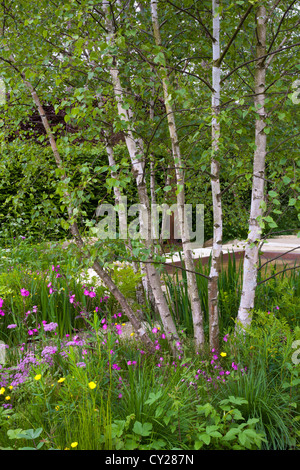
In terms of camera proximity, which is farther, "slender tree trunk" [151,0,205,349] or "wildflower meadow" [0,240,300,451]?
"slender tree trunk" [151,0,205,349]

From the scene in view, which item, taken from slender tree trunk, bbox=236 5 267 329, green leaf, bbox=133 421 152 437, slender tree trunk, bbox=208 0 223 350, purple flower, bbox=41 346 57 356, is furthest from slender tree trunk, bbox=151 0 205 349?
green leaf, bbox=133 421 152 437

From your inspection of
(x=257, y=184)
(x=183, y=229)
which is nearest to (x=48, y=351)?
(x=183, y=229)

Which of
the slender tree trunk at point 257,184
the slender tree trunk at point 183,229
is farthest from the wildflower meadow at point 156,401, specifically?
the slender tree trunk at point 257,184

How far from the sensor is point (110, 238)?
2.79 m

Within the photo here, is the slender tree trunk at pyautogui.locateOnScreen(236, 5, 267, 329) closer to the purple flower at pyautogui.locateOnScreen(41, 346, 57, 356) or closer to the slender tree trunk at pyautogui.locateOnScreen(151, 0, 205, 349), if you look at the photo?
the slender tree trunk at pyautogui.locateOnScreen(151, 0, 205, 349)

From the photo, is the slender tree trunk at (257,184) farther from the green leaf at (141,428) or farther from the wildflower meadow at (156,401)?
the green leaf at (141,428)

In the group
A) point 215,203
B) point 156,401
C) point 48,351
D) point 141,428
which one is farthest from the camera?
point 215,203

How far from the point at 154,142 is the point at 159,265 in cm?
162

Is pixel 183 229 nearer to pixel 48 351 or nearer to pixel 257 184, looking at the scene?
pixel 257 184

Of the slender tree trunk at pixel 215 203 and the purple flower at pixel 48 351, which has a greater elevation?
the slender tree trunk at pixel 215 203

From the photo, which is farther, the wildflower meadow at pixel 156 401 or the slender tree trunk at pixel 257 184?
the slender tree trunk at pixel 257 184

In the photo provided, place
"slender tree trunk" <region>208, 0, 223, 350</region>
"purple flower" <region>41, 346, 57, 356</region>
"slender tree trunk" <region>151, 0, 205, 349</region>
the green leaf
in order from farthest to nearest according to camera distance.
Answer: "slender tree trunk" <region>151, 0, 205, 349</region>
"slender tree trunk" <region>208, 0, 223, 350</region>
"purple flower" <region>41, 346, 57, 356</region>
the green leaf
